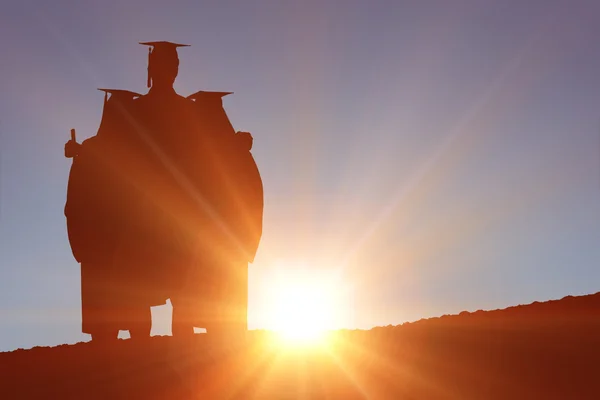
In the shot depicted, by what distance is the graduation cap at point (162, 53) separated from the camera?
13203 millimetres

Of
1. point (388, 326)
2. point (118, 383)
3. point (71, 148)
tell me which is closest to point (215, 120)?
point (71, 148)

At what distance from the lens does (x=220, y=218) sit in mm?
13289

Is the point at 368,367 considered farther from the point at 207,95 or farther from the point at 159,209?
the point at 207,95

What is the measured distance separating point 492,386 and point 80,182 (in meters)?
8.02

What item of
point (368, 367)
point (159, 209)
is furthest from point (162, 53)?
point (368, 367)

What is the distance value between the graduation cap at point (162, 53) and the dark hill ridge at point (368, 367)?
4.90 meters

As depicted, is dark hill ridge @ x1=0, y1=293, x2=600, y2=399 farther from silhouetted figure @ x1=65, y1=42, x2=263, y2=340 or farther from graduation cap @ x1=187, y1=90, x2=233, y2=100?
graduation cap @ x1=187, y1=90, x2=233, y2=100

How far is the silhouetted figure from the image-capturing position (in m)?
12.9

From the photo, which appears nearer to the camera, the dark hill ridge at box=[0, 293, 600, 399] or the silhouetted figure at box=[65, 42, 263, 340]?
the dark hill ridge at box=[0, 293, 600, 399]

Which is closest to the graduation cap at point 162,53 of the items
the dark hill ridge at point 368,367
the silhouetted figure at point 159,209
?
the silhouetted figure at point 159,209

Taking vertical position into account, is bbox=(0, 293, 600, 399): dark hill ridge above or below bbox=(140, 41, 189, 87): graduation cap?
below

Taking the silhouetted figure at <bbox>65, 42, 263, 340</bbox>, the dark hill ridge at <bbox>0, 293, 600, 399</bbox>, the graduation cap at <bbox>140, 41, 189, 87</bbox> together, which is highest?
the graduation cap at <bbox>140, 41, 189, 87</bbox>

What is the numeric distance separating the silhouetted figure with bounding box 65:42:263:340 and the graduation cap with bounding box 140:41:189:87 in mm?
17

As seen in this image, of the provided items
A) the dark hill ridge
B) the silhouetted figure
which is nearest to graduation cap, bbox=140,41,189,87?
the silhouetted figure
